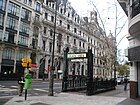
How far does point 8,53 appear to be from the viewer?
124ft

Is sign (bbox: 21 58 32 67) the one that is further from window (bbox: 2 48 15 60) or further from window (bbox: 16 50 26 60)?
window (bbox: 16 50 26 60)

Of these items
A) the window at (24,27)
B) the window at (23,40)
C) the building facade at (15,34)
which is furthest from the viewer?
the window at (24,27)

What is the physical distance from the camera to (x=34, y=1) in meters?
44.9

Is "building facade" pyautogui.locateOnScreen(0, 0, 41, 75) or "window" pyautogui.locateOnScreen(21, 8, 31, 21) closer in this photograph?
"building facade" pyautogui.locateOnScreen(0, 0, 41, 75)

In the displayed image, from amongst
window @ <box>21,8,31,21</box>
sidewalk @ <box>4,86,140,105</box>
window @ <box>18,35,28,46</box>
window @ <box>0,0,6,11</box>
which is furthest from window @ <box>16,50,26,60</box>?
sidewalk @ <box>4,86,140,105</box>

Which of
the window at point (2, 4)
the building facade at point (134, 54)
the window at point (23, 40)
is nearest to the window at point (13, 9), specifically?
the window at point (2, 4)

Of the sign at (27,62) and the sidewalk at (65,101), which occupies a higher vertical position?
the sign at (27,62)

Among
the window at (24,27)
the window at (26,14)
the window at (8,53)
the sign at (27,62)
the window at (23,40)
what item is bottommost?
the sign at (27,62)

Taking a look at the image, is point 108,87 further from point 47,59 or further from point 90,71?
point 47,59

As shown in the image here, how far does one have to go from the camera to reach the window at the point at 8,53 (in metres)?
37.1

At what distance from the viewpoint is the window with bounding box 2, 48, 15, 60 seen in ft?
122

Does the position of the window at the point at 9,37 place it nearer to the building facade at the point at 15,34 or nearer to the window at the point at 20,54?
the building facade at the point at 15,34

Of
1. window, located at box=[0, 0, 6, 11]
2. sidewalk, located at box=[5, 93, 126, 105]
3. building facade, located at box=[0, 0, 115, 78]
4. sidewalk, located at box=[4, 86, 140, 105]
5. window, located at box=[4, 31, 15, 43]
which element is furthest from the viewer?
window, located at box=[4, 31, 15, 43]

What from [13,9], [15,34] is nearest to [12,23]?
[15,34]
